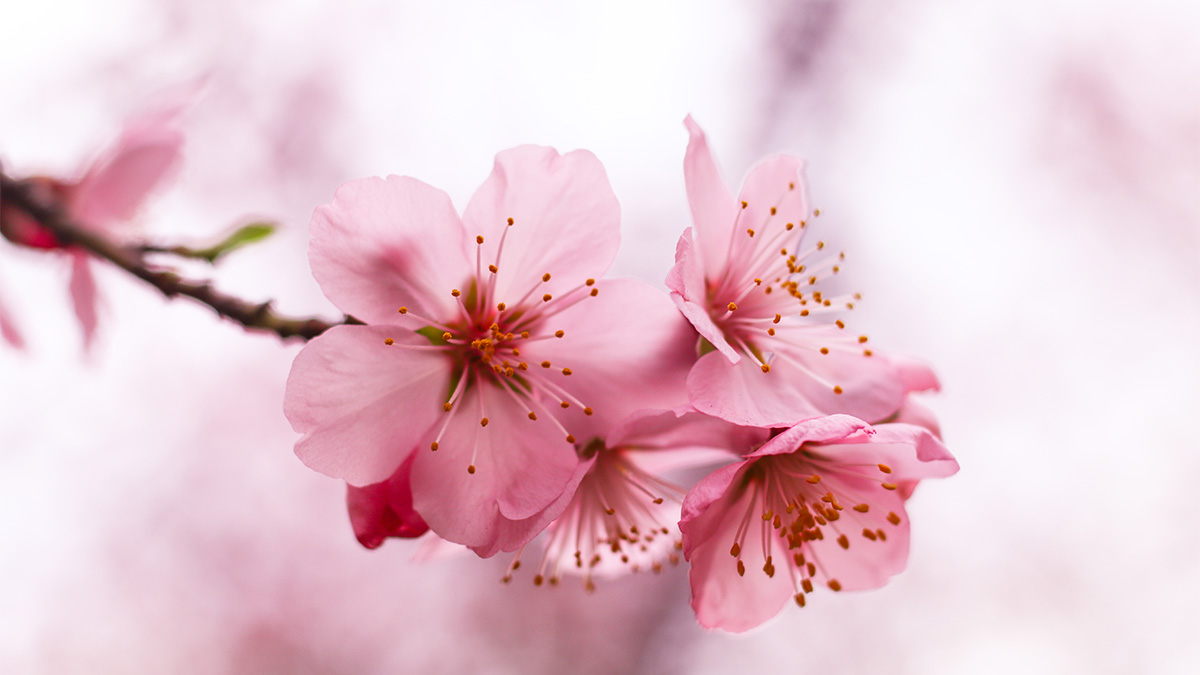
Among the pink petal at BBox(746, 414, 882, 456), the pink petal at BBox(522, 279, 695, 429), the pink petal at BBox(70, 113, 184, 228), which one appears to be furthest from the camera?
the pink petal at BBox(70, 113, 184, 228)

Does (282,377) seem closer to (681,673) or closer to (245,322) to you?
(681,673)

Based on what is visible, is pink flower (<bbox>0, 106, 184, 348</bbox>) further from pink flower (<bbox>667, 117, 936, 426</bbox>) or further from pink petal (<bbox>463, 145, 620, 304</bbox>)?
pink flower (<bbox>667, 117, 936, 426</bbox>)

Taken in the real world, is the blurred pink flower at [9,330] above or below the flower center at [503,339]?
below

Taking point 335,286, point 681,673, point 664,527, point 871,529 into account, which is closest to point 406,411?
point 335,286

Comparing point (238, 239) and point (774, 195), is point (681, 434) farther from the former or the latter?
point (238, 239)

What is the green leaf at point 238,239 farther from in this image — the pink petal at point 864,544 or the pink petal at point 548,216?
the pink petal at point 864,544

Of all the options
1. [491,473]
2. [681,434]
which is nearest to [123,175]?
[491,473]

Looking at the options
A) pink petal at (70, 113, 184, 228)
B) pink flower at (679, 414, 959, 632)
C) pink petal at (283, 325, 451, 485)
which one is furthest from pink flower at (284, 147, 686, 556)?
pink petal at (70, 113, 184, 228)

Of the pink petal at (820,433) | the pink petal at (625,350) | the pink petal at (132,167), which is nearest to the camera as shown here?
the pink petal at (820,433)

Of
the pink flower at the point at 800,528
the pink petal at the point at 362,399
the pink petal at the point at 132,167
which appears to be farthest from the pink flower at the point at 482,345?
the pink petal at the point at 132,167
